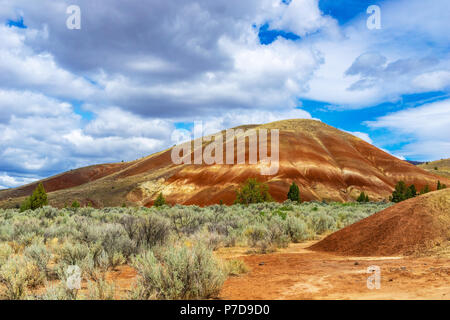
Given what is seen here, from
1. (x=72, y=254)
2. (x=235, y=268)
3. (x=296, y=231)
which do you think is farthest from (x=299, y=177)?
(x=72, y=254)

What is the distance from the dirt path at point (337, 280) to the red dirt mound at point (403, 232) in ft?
3.33

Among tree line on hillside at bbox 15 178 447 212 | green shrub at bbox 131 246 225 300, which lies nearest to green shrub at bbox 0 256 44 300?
green shrub at bbox 131 246 225 300

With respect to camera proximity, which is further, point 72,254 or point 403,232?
point 403,232

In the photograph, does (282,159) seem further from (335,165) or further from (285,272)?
(285,272)

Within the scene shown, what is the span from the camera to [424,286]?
5.30 meters

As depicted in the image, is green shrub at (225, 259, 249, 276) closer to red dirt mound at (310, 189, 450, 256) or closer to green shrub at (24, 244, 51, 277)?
green shrub at (24, 244, 51, 277)

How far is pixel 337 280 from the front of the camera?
20.2ft

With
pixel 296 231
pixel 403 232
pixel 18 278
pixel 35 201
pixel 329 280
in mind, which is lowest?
pixel 329 280

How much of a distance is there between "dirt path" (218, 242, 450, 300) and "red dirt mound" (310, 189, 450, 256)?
1014 millimetres

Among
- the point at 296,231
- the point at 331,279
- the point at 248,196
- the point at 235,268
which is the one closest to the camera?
the point at 331,279

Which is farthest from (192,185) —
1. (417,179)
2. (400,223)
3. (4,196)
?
(4,196)

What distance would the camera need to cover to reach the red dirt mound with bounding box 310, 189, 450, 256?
916cm

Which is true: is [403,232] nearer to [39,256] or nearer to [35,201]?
[39,256]

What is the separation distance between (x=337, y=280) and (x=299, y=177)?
222 ft
